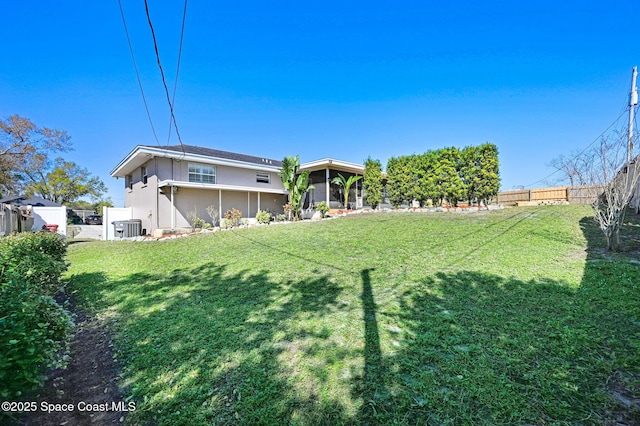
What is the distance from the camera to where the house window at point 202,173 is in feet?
53.5

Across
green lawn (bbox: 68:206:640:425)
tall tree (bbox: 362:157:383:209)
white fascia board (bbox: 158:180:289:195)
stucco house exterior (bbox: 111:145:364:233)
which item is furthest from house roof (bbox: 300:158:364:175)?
green lawn (bbox: 68:206:640:425)

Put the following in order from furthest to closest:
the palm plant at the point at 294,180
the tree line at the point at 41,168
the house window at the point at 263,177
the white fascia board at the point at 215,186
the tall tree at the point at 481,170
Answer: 1. the tree line at the point at 41,168
2. the house window at the point at 263,177
3. the palm plant at the point at 294,180
4. the white fascia board at the point at 215,186
5. the tall tree at the point at 481,170

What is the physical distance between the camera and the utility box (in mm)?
14220

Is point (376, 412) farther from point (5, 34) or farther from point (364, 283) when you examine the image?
point (5, 34)

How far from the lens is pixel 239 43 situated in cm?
1045

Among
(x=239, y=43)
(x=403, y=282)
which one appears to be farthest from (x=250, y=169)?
(x=403, y=282)

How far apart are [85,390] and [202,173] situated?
1573cm

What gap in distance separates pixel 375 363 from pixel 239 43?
38.7 ft

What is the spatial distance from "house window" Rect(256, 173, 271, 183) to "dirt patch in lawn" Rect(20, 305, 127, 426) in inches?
656

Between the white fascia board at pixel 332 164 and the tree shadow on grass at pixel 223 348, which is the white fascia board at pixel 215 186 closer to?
the white fascia board at pixel 332 164

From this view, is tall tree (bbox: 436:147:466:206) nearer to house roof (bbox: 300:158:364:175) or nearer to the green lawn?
the green lawn

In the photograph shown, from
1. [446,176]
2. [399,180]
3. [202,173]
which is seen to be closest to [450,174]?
[446,176]

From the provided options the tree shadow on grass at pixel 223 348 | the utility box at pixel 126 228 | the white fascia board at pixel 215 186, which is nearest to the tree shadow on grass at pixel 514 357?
the tree shadow on grass at pixel 223 348

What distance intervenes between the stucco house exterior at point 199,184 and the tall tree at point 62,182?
75.7ft
